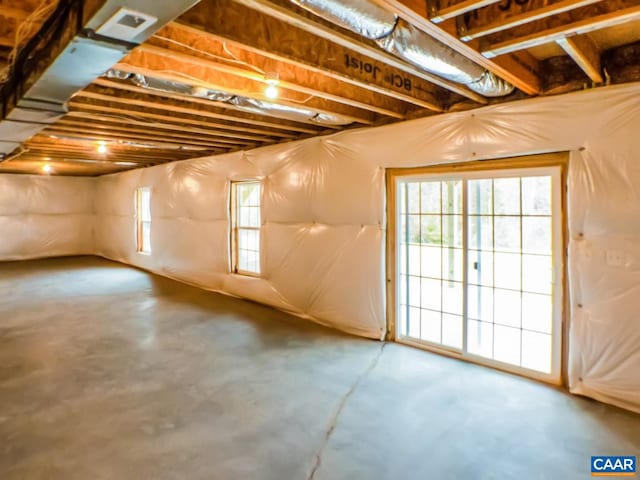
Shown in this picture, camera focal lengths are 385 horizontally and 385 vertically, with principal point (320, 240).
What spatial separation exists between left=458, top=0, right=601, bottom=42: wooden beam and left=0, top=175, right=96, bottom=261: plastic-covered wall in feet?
35.5

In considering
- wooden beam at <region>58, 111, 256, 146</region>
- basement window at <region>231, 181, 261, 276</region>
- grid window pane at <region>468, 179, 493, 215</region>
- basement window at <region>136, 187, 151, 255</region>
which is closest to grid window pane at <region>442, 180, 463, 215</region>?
grid window pane at <region>468, 179, 493, 215</region>

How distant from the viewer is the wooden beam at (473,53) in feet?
5.47

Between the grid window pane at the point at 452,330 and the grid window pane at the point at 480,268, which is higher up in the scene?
the grid window pane at the point at 480,268

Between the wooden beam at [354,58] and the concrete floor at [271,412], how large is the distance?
2.21 meters

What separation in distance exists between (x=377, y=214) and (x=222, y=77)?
1.94 metres

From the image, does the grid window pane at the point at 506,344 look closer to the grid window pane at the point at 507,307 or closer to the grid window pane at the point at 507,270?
the grid window pane at the point at 507,307

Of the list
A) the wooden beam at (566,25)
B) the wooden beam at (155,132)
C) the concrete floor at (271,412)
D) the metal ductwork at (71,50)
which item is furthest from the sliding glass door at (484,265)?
the metal ductwork at (71,50)

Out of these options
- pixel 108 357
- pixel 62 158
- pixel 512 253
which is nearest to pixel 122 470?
pixel 108 357

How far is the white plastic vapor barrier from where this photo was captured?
2.58 meters

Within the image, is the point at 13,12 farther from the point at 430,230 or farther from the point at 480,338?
the point at 480,338

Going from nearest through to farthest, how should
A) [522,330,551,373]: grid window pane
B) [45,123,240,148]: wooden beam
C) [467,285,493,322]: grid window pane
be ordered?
[522,330,551,373]: grid window pane → [467,285,493,322]: grid window pane → [45,123,240,148]: wooden beam

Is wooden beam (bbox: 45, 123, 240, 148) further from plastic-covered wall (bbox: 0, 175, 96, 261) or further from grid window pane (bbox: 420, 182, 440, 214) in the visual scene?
plastic-covered wall (bbox: 0, 175, 96, 261)

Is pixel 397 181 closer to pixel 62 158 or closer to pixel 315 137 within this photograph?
pixel 315 137
